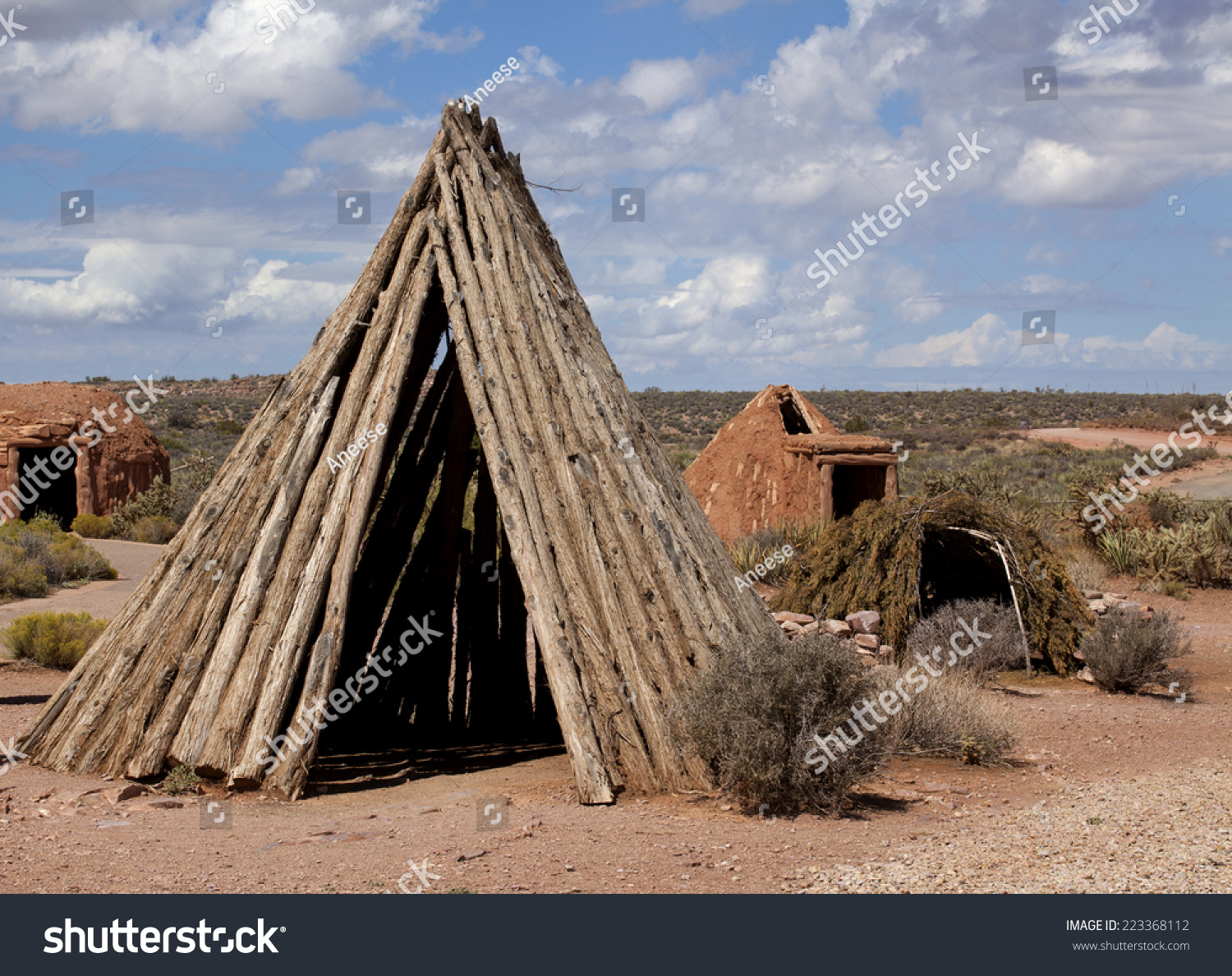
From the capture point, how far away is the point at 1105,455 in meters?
31.5

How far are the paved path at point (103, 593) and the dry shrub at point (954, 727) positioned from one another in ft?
23.5

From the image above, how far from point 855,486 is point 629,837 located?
11340 millimetres

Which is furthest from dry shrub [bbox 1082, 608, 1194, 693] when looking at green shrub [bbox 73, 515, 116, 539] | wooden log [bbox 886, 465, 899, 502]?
green shrub [bbox 73, 515, 116, 539]

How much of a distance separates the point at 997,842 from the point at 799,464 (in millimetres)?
9534

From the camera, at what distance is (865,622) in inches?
359

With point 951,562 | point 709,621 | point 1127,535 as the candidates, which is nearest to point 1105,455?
point 1127,535

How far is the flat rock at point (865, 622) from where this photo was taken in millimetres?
9109

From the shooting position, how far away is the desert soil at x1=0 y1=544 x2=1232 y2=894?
3.84m

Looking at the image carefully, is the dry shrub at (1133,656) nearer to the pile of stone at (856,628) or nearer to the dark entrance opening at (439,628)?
the pile of stone at (856,628)

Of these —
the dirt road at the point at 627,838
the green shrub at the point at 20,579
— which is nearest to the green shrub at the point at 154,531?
the green shrub at the point at 20,579

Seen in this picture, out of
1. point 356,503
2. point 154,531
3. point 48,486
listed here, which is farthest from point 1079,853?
point 48,486

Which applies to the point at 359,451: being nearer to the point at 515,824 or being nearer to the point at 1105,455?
the point at 515,824

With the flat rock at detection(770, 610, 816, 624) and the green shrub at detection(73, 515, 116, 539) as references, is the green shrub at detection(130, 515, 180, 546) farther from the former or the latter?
the flat rock at detection(770, 610, 816, 624)

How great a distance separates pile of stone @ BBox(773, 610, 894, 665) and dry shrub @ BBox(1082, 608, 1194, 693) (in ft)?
5.76
